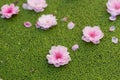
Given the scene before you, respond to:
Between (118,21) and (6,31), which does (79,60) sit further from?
(6,31)

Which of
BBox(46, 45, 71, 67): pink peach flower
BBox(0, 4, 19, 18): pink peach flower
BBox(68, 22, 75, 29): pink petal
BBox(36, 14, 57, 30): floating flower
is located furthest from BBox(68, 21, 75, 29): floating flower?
BBox(0, 4, 19, 18): pink peach flower

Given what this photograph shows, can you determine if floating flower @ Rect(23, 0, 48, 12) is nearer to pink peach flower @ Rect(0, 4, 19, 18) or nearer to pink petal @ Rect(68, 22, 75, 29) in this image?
pink peach flower @ Rect(0, 4, 19, 18)

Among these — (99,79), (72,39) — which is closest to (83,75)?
(99,79)

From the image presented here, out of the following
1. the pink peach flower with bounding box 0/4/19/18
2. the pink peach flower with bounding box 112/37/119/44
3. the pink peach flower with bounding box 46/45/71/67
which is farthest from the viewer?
the pink peach flower with bounding box 0/4/19/18

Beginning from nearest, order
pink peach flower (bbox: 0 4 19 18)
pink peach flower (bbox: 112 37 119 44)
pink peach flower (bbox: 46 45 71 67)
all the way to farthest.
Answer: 1. pink peach flower (bbox: 46 45 71 67)
2. pink peach flower (bbox: 112 37 119 44)
3. pink peach flower (bbox: 0 4 19 18)

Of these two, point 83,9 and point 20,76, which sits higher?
point 83,9

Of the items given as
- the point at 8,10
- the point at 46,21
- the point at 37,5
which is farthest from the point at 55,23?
the point at 8,10
